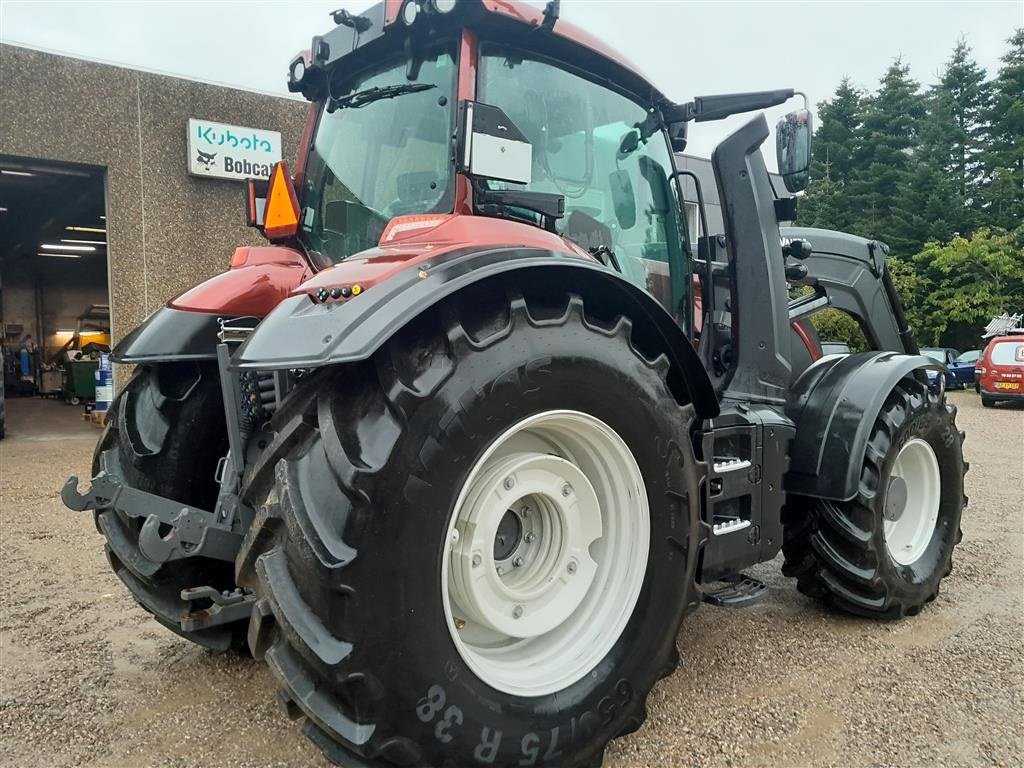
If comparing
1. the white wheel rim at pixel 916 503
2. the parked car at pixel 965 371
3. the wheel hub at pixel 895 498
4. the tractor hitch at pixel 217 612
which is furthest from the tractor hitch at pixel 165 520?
the parked car at pixel 965 371

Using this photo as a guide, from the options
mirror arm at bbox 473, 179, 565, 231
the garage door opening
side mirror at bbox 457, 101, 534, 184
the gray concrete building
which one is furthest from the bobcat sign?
side mirror at bbox 457, 101, 534, 184

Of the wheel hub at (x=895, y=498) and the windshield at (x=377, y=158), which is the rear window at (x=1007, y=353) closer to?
the wheel hub at (x=895, y=498)

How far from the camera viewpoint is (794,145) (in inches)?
127

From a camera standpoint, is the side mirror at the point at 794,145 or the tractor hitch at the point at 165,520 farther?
the side mirror at the point at 794,145

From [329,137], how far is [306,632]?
209 centimetres

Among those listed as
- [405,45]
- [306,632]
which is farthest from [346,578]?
[405,45]

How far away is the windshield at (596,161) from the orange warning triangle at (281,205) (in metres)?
0.94

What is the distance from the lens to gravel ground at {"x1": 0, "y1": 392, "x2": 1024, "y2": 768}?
242cm

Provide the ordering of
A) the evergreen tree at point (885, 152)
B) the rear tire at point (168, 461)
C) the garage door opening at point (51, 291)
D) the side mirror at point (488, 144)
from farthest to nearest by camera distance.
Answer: the evergreen tree at point (885, 152)
the garage door opening at point (51, 291)
the rear tire at point (168, 461)
the side mirror at point (488, 144)

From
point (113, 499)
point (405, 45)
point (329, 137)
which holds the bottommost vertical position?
point (113, 499)

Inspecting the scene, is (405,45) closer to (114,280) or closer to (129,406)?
(129,406)

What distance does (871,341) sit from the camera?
14.8 feet

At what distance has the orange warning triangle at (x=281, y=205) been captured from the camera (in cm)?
301

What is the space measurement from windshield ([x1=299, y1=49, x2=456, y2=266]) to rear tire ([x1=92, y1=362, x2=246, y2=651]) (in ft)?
2.44
